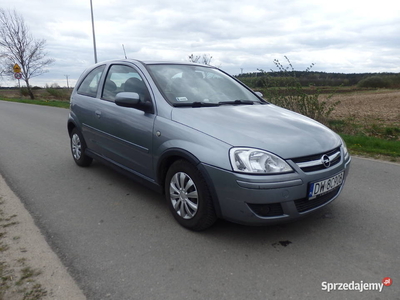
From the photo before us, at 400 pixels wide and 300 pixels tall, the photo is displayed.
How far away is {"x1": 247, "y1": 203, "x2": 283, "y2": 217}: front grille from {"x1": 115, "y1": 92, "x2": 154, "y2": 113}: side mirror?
1547 millimetres

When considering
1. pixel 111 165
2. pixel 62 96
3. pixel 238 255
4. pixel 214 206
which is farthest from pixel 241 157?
pixel 62 96

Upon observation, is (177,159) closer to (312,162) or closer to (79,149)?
(312,162)

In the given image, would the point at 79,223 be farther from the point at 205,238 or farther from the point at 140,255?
the point at 205,238

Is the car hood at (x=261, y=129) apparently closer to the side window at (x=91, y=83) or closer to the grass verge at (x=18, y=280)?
the grass verge at (x=18, y=280)

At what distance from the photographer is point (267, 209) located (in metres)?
2.83

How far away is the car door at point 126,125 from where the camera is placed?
368 centimetres

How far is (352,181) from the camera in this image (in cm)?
477

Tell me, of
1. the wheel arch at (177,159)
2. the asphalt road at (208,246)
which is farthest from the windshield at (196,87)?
the asphalt road at (208,246)

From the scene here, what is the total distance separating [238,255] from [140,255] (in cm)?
84

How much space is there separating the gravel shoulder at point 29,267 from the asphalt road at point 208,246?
92 millimetres

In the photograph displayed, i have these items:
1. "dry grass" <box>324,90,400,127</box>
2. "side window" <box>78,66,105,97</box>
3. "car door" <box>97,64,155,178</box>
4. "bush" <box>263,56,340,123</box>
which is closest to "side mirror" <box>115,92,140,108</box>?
"car door" <box>97,64,155,178</box>

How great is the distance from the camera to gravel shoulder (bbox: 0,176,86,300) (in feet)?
7.73

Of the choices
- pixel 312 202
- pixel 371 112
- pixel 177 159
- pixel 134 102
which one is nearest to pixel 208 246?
pixel 177 159

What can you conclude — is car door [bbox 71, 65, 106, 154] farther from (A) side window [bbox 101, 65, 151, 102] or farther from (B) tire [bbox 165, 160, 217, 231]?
(B) tire [bbox 165, 160, 217, 231]
